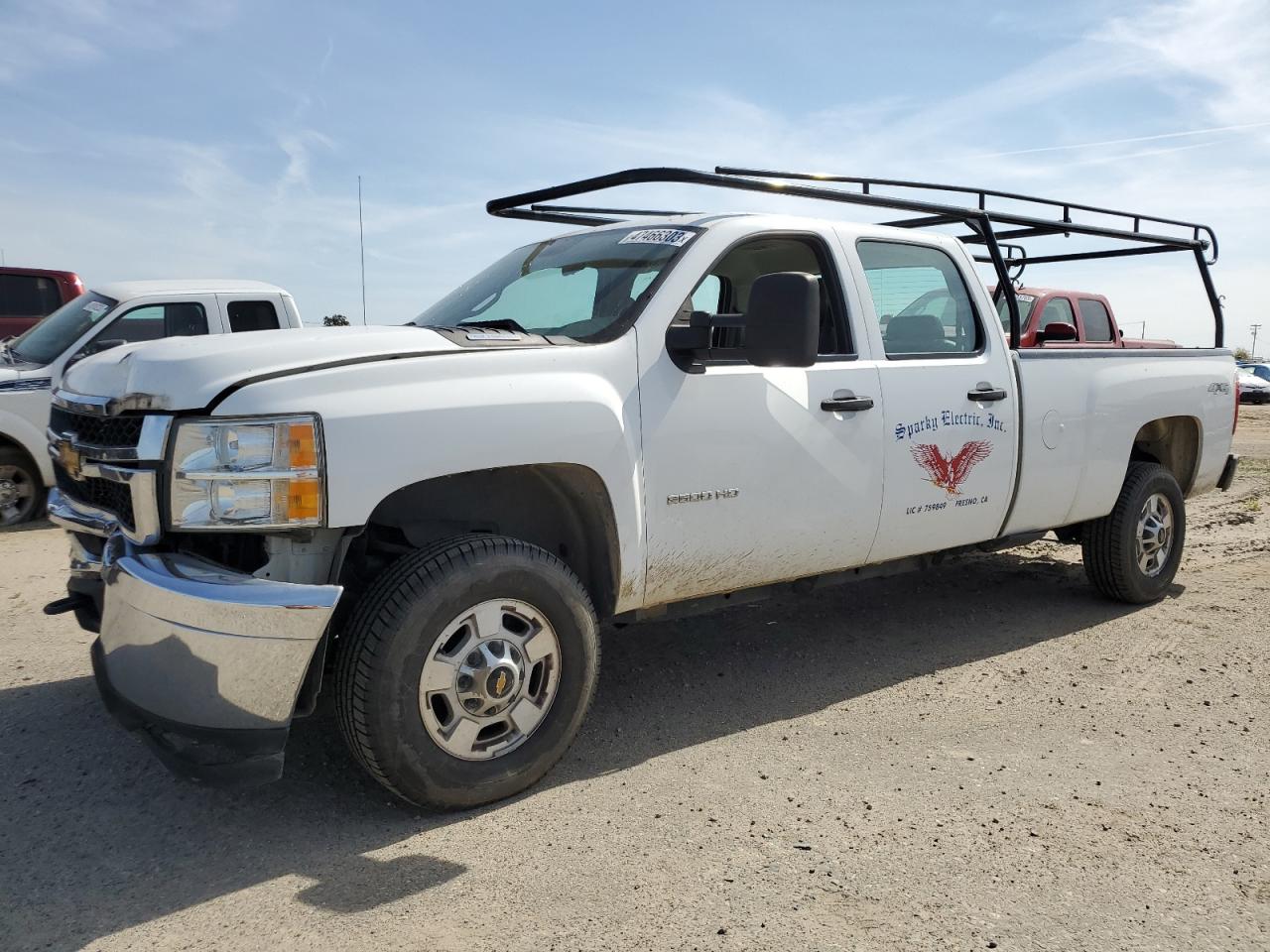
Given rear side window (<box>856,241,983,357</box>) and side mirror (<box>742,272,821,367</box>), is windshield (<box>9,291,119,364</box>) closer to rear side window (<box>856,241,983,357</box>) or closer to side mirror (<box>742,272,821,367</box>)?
rear side window (<box>856,241,983,357</box>)

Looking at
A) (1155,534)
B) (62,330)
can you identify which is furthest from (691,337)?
(62,330)

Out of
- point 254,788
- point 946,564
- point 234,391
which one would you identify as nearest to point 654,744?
point 254,788

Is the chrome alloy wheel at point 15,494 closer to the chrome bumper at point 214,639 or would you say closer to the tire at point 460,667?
the chrome bumper at point 214,639

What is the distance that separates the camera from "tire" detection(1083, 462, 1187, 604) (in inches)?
222

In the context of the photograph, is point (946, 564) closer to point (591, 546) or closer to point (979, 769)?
point (979, 769)

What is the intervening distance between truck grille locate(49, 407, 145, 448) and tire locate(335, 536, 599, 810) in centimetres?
84

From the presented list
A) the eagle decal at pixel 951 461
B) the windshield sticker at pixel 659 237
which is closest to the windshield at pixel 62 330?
the windshield sticker at pixel 659 237

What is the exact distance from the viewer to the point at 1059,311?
42.7 ft

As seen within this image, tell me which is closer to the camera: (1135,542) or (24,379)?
(1135,542)

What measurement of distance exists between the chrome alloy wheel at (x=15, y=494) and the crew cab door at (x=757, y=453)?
6.83 meters

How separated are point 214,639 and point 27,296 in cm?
1076

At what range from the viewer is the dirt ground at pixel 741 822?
2609mm

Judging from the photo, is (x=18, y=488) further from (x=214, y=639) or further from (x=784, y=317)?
(x=784, y=317)

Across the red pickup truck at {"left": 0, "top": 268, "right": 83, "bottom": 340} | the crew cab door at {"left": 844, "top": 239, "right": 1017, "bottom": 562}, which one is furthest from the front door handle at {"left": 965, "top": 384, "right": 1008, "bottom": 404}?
the red pickup truck at {"left": 0, "top": 268, "right": 83, "bottom": 340}
